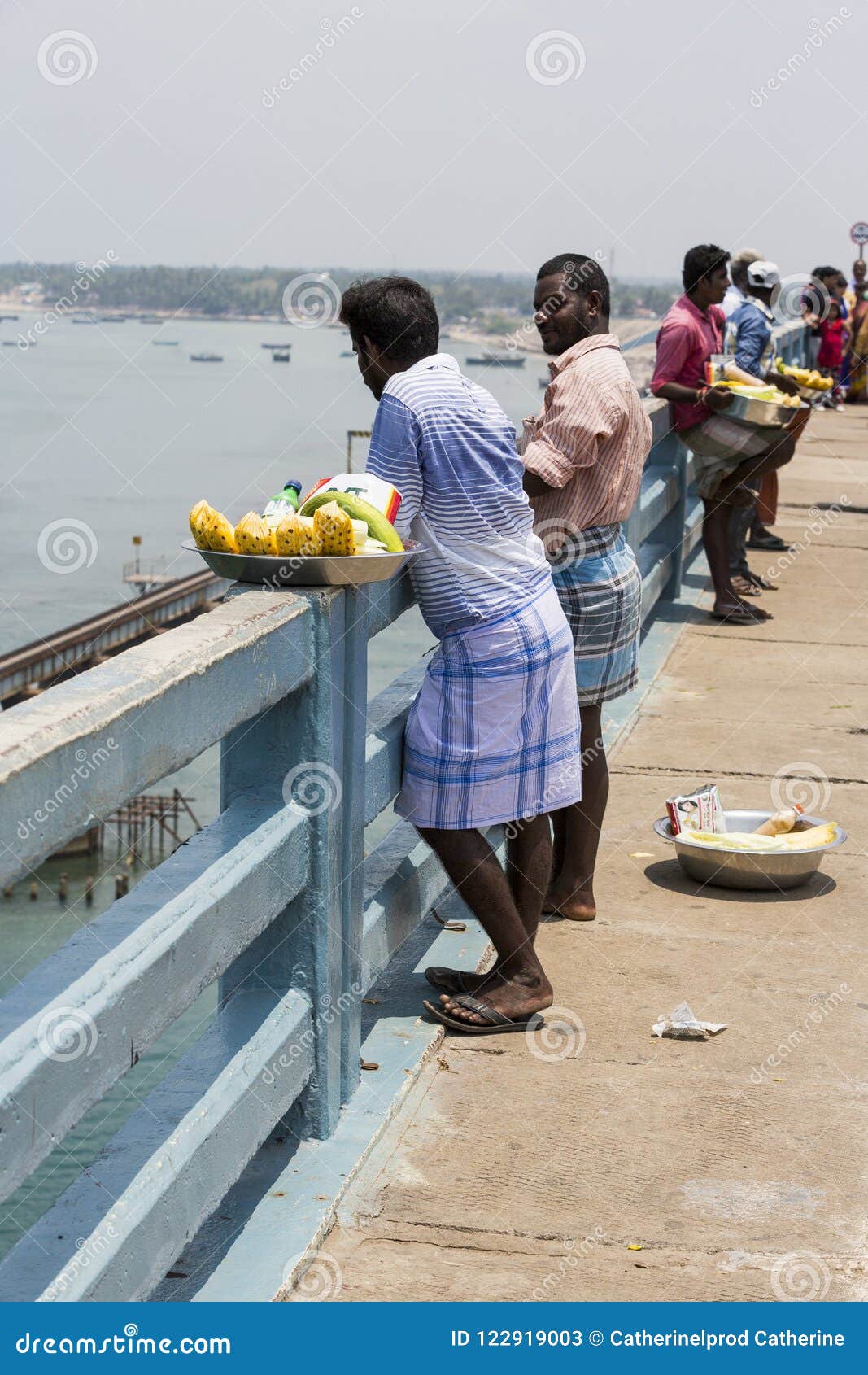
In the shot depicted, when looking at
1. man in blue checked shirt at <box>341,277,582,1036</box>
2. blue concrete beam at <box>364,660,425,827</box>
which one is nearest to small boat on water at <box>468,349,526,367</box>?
blue concrete beam at <box>364,660,425,827</box>

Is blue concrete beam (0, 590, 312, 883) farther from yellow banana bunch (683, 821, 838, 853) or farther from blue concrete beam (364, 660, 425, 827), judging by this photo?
yellow banana bunch (683, 821, 838, 853)

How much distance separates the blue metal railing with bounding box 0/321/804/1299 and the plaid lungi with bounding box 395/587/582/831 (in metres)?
0.10

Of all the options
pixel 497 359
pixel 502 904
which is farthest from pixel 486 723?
pixel 497 359

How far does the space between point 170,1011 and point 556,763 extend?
1.57 m

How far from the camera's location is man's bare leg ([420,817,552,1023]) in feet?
12.0

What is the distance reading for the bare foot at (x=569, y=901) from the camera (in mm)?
4664

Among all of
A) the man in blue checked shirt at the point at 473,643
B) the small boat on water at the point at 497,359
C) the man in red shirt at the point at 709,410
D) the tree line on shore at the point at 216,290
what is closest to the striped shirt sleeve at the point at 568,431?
the man in blue checked shirt at the point at 473,643

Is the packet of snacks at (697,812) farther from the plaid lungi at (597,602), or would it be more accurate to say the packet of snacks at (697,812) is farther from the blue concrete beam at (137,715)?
the blue concrete beam at (137,715)

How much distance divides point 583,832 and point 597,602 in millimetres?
652

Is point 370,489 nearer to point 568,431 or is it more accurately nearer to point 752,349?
point 568,431

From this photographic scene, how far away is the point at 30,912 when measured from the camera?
76.2 metres

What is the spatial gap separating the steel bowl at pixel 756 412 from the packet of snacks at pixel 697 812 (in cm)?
340

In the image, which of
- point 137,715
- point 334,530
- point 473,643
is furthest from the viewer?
point 473,643

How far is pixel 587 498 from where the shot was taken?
444 cm
